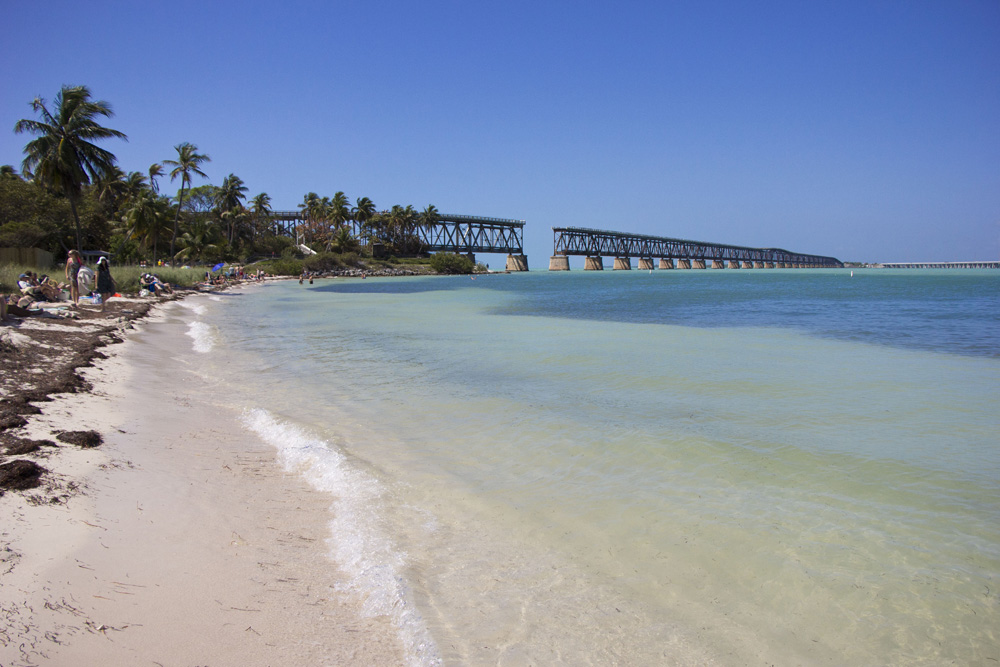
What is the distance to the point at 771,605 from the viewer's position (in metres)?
3.08

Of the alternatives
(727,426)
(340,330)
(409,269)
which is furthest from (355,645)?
(409,269)

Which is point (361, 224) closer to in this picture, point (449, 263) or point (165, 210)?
point (449, 263)

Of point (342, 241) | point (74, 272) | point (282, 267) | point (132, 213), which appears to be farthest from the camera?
point (342, 241)

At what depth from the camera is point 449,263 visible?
349 ft

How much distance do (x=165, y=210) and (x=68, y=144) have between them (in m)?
20.2

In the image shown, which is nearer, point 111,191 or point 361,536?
point 361,536

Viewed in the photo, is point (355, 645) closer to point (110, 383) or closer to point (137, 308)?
point (110, 383)

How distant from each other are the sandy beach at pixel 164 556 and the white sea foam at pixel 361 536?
8 cm

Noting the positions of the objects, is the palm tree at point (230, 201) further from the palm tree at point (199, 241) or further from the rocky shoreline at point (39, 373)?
the rocky shoreline at point (39, 373)

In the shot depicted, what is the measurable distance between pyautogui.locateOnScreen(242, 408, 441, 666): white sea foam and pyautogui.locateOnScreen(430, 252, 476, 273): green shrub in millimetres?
99142

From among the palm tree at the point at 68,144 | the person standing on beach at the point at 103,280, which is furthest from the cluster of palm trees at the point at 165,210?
the person standing on beach at the point at 103,280

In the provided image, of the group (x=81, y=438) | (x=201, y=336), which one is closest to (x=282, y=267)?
(x=201, y=336)

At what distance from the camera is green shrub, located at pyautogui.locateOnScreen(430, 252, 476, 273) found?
10381cm

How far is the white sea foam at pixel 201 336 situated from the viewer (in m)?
12.6
